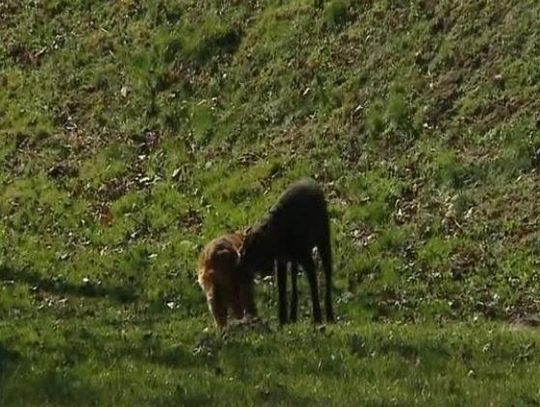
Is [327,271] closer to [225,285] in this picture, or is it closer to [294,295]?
[294,295]

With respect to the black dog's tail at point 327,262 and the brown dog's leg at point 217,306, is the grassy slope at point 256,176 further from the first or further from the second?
the black dog's tail at point 327,262

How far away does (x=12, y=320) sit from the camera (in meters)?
14.1

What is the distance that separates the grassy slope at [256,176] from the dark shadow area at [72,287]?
0.03m

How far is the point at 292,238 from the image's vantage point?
43.9 ft

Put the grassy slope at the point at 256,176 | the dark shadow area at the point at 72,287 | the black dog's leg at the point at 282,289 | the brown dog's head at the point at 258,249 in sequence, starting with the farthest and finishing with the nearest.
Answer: the dark shadow area at the point at 72,287, the black dog's leg at the point at 282,289, the brown dog's head at the point at 258,249, the grassy slope at the point at 256,176

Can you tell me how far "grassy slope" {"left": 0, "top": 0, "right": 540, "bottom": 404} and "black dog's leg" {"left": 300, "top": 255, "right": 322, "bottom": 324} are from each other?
0.99 metres

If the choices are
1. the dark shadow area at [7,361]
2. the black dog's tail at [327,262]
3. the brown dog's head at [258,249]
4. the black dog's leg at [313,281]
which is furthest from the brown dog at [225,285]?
the dark shadow area at [7,361]

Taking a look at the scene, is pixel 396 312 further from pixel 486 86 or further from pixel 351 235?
pixel 486 86

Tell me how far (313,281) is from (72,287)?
15.9 feet

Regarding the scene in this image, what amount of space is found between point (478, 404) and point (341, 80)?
43.6ft

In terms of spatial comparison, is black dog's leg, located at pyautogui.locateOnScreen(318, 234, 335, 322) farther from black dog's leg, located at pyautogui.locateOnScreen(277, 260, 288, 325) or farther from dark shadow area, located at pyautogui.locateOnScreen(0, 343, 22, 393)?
dark shadow area, located at pyautogui.locateOnScreen(0, 343, 22, 393)

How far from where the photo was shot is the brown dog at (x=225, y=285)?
1326 cm

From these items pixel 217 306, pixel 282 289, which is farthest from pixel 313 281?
pixel 217 306

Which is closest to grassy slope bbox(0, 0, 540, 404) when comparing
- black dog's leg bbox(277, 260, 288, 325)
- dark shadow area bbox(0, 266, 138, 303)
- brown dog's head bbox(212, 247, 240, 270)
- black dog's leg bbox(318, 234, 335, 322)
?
dark shadow area bbox(0, 266, 138, 303)
